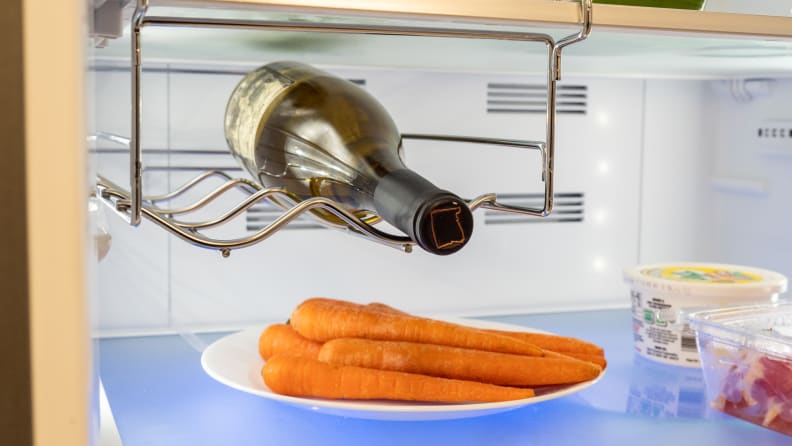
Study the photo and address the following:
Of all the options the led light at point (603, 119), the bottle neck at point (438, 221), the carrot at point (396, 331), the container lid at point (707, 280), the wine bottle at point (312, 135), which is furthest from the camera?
the led light at point (603, 119)

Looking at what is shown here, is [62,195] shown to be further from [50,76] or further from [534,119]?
[534,119]

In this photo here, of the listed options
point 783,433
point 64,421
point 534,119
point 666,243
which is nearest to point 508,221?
point 534,119

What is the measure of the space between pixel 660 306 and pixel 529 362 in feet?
0.87

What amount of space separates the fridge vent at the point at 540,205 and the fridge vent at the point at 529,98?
126mm

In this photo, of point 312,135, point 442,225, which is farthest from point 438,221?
point 312,135

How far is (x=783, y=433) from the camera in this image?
842 mm

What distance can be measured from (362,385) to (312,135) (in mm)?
227

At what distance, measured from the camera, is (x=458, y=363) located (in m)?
0.88

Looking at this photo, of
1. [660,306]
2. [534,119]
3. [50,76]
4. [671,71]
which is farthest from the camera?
[534,119]

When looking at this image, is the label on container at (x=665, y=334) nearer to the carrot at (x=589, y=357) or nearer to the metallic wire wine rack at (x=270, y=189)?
the carrot at (x=589, y=357)

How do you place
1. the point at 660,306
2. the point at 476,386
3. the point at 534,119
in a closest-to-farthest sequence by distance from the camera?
the point at 476,386
the point at 660,306
the point at 534,119

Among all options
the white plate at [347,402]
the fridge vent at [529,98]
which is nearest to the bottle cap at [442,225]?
the white plate at [347,402]

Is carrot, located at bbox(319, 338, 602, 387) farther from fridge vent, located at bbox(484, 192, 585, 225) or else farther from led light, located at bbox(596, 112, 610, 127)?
led light, located at bbox(596, 112, 610, 127)

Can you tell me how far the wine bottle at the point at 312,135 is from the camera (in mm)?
771
